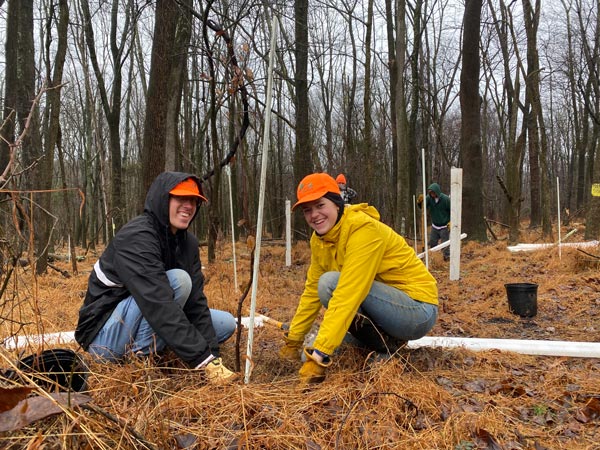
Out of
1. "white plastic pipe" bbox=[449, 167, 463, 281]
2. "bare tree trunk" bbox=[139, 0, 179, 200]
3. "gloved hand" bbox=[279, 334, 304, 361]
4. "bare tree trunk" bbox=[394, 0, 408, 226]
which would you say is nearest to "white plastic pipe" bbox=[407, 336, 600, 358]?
"gloved hand" bbox=[279, 334, 304, 361]

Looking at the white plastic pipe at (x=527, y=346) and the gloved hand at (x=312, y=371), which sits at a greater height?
the gloved hand at (x=312, y=371)

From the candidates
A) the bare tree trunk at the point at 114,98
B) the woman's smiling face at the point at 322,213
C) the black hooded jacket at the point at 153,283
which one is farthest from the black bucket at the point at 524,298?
the bare tree trunk at the point at 114,98

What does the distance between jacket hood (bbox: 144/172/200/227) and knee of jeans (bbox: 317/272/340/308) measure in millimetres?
963

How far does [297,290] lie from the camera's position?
6.18 metres

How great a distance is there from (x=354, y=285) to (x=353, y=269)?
86mm

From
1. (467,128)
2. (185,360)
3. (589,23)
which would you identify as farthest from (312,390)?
(589,23)

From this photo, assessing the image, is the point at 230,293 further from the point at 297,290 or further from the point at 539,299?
the point at 539,299

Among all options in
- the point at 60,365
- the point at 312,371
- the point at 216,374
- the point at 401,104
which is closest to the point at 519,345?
the point at 312,371

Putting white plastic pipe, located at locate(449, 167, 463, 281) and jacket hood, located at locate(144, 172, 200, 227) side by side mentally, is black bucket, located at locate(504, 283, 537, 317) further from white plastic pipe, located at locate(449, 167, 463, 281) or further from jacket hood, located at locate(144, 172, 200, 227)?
jacket hood, located at locate(144, 172, 200, 227)

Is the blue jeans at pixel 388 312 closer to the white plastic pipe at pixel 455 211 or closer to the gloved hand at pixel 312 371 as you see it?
the gloved hand at pixel 312 371

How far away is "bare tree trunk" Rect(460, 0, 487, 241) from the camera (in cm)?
962

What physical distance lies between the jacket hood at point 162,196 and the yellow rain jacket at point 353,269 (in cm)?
90

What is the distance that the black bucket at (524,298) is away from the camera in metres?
4.26

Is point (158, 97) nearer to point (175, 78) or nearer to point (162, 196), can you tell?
point (175, 78)
